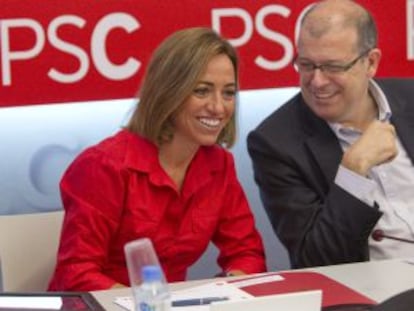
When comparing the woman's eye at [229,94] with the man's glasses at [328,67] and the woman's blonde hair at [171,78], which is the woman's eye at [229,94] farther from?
the man's glasses at [328,67]

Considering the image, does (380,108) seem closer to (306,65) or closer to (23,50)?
(306,65)

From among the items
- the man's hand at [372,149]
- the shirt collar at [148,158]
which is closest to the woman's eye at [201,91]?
the shirt collar at [148,158]

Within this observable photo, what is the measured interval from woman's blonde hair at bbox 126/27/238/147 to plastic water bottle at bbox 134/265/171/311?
96 centimetres

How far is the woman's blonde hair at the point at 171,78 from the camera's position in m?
2.61

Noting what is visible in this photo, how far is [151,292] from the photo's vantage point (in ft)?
5.59

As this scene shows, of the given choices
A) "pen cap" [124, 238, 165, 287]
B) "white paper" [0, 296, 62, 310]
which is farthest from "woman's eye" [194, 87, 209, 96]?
"pen cap" [124, 238, 165, 287]

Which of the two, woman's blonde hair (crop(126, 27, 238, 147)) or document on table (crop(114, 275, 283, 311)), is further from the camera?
woman's blonde hair (crop(126, 27, 238, 147))

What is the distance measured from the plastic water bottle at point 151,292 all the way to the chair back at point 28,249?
0.98 metres

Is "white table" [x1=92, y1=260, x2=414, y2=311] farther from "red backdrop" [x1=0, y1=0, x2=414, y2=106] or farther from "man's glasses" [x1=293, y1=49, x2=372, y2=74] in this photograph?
"red backdrop" [x1=0, y1=0, x2=414, y2=106]

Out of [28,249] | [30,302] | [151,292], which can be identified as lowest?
[28,249]

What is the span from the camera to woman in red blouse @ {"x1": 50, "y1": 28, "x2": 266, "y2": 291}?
2555mm

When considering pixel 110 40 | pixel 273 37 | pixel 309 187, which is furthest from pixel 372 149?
pixel 110 40

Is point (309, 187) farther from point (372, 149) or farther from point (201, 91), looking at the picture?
point (201, 91)

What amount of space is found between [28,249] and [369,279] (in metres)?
0.93
